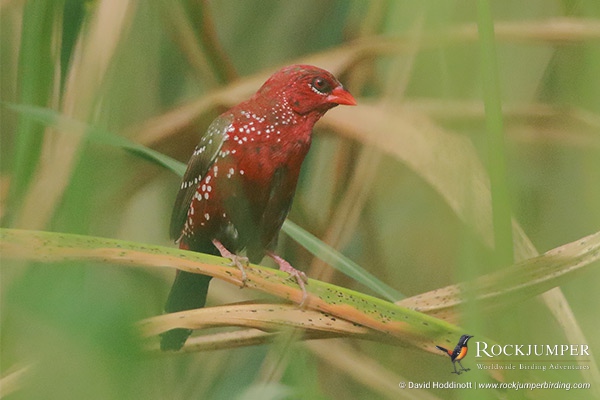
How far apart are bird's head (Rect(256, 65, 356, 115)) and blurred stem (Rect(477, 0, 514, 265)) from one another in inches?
24.3

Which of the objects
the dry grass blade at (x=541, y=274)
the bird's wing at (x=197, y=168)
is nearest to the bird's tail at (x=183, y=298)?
the bird's wing at (x=197, y=168)

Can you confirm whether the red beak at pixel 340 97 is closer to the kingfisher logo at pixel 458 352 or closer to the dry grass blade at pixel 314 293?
the dry grass blade at pixel 314 293

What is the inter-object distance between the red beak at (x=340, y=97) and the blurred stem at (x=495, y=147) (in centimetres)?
62

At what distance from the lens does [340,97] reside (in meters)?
1.38

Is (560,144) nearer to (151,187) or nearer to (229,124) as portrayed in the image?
(229,124)

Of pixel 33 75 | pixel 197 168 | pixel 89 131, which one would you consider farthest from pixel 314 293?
pixel 33 75

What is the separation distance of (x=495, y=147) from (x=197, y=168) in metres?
0.79

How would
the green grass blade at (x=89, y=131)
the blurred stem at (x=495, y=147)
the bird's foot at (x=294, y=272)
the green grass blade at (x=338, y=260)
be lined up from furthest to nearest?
1. the green grass blade at (x=338, y=260)
2. the bird's foot at (x=294, y=272)
3. the green grass blade at (x=89, y=131)
4. the blurred stem at (x=495, y=147)

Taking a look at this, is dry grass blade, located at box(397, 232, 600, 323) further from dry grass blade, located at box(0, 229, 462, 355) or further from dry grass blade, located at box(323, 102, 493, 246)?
dry grass blade, located at box(323, 102, 493, 246)

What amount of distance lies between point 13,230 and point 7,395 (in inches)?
11.5

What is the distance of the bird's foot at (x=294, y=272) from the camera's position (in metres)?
1.21

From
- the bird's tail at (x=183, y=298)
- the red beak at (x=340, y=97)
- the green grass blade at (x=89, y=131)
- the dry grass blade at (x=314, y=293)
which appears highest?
the red beak at (x=340, y=97)

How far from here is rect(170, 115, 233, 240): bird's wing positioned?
4.47ft

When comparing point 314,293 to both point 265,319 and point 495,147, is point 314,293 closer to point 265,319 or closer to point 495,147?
point 265,319
